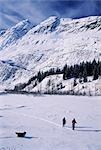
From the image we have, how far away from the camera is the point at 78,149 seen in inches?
1336

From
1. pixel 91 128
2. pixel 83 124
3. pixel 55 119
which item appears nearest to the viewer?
pixel 91 128

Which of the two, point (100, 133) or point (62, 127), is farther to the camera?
point (62, 127)

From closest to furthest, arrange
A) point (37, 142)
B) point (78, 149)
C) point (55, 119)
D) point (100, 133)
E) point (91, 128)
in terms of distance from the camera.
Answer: point (78, 149)
point (37, 142)
point (100, 133)
point (91, 128)
point (55, 119)

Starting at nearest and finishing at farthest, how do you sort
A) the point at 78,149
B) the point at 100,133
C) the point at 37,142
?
1. the point at 78,149
2. the point at 37,142
3. the point at 100,133

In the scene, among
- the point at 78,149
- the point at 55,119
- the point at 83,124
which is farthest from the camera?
the point at 55,119

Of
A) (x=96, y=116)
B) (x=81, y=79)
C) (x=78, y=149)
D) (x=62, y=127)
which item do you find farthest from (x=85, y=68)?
(x=78, y=149)

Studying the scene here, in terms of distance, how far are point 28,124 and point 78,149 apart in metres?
15.4

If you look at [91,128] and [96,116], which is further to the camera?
[96,116]

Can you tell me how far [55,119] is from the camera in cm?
5444

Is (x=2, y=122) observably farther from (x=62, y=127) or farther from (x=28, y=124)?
(x=62, y=127)

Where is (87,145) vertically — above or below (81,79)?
below

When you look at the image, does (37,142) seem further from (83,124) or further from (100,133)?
(83,124)

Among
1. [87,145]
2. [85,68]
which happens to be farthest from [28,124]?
[85,68]

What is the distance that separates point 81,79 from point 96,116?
122m
